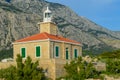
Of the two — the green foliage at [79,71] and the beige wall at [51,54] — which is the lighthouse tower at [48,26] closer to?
the beige wall at [51,54]

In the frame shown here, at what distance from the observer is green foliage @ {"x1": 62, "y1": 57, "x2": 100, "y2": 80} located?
88.4ft

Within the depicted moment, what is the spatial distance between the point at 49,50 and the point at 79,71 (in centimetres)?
404

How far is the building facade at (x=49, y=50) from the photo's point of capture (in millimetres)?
27797

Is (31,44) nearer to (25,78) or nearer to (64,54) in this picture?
(64,54)

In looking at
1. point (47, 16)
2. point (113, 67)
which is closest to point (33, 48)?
point (47, 16)

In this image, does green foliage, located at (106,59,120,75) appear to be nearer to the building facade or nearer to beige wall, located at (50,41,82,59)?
the building facade

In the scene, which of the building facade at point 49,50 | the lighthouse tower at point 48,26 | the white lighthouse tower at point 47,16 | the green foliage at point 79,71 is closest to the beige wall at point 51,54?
the building facade at point 49,50

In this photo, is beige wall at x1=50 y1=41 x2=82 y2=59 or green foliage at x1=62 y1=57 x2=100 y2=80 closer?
green foliage at x1=62 y1=57 x2=100 y2=80

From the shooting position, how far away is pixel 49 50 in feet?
98.0

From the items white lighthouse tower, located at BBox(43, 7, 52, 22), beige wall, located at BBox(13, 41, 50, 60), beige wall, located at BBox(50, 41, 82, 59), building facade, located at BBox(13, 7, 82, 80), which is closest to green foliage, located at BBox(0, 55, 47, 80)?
building facade, located at BBox(13, 7, 82, 80)

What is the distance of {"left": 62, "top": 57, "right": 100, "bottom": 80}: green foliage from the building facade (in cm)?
83

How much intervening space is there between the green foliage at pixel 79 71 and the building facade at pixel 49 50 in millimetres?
832

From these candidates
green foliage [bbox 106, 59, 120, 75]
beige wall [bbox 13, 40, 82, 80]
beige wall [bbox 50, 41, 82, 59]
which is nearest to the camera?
beige wall [bbox 13, 40, 82, 80]

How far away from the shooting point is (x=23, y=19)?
169 metres
